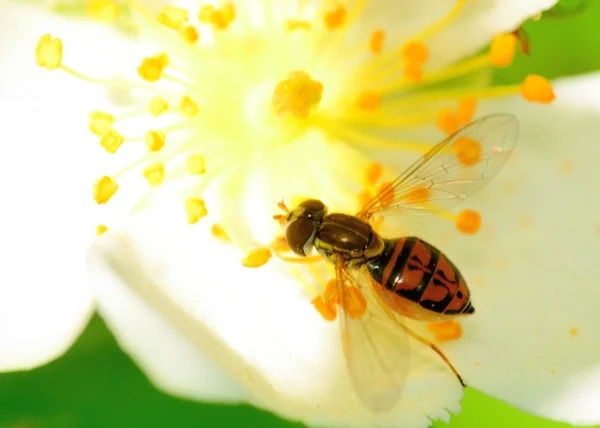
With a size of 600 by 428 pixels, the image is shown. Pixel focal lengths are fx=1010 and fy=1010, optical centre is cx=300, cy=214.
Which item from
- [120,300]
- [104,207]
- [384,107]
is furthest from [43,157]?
[384,107]

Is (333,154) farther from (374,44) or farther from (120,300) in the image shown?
(120,300)

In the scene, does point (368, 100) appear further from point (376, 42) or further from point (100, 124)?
point (100, 124)

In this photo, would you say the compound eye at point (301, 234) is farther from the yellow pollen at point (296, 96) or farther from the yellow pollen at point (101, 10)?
the yellow pollen at point (101, 10)

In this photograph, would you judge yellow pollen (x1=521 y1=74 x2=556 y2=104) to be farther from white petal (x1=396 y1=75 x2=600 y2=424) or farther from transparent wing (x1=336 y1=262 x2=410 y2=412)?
transparent wing (x1=336 y1=262 x2=410 y2=412)

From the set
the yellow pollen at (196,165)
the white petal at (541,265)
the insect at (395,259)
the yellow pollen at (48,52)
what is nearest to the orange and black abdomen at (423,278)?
the insect at (395,259)

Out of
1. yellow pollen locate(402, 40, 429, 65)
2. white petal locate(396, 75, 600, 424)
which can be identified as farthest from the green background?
yellow pollen locate(402, 40, 429, 65)
